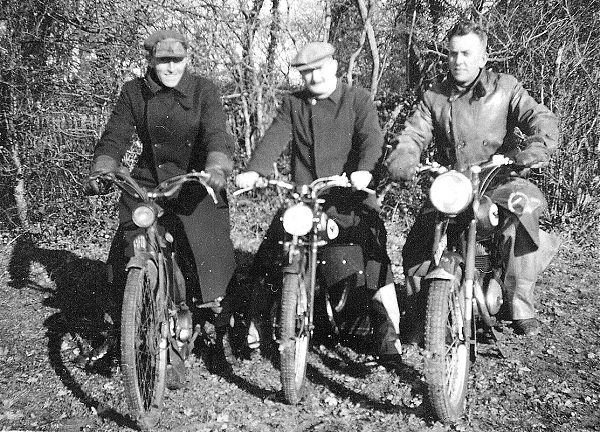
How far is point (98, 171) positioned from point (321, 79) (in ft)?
4.85

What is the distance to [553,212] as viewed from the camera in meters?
8.13

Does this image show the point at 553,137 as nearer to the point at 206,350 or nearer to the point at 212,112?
the point at 212,112

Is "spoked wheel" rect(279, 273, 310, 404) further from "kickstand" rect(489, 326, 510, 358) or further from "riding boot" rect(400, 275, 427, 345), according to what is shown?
"kickstand" rect(489, 326, 510, 358)

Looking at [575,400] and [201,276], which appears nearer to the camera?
[575,400]

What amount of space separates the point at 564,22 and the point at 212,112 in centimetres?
500

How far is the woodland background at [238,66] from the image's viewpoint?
735 cm

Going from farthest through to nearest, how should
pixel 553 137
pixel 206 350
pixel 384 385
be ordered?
pixel 206 350, pixel 384 385, pixel 553 137

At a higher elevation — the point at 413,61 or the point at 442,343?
the point at 413,61

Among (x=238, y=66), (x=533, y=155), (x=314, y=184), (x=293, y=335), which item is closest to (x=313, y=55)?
(x=314, y=184)

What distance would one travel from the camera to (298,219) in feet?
12.3

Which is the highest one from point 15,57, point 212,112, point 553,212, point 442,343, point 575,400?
point 15,57

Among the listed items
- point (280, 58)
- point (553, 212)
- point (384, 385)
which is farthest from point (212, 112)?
point (553, 212)

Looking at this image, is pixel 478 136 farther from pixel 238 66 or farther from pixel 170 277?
pixel 238 66

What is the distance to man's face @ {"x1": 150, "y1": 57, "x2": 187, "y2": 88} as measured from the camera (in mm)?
4230
